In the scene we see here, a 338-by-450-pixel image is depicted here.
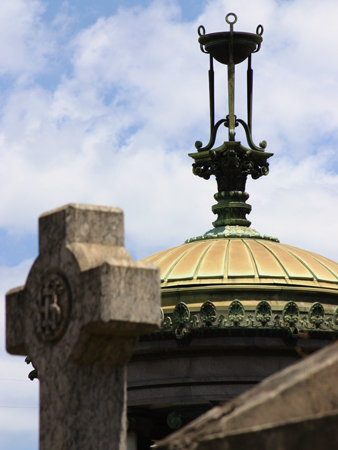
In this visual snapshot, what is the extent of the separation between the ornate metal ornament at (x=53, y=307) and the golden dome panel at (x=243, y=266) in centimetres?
997

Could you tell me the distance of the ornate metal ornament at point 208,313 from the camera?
17.7 meters

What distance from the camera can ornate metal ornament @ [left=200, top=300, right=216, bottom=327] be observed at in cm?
1773

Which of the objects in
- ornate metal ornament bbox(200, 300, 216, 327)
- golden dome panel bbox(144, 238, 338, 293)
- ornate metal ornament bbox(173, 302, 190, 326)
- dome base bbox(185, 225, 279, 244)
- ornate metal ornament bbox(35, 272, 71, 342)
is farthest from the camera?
dome base bbox(185, 225, 279, 244)

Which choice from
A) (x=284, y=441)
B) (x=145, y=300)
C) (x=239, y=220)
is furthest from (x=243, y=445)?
(x=239, y=220)

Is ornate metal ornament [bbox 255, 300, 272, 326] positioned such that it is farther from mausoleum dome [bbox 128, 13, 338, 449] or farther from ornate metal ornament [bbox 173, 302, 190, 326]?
ornate metal ornament [bbox 173, 302, 190, 326]

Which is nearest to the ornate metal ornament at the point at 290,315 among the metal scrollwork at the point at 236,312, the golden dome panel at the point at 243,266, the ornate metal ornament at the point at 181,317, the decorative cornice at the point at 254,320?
the decorative cornice at the point at 254,320

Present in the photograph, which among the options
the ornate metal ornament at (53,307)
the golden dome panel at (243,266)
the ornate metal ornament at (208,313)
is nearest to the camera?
the ornate metal ornament at (53,307)

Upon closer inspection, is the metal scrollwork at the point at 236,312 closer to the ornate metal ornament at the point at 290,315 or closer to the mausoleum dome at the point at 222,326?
the mausoleum dome at the point at 222,326

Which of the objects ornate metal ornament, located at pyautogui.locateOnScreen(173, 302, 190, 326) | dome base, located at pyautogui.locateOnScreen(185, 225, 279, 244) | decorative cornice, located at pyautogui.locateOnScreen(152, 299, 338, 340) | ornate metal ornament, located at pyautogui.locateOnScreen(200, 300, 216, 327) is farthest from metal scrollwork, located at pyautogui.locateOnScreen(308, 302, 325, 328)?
dome base, located at pyautogui.locateOnScreen(185, 225, 279, 244)

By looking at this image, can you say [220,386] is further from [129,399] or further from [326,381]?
[326,381]

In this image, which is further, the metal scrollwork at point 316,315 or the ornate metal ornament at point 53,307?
the metal scrollwork at point 316,315

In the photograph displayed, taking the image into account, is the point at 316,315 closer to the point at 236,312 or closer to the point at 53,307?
the point at 236,312

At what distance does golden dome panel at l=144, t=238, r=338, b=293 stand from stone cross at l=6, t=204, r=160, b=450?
990cm

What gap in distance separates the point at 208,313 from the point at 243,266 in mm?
1222
